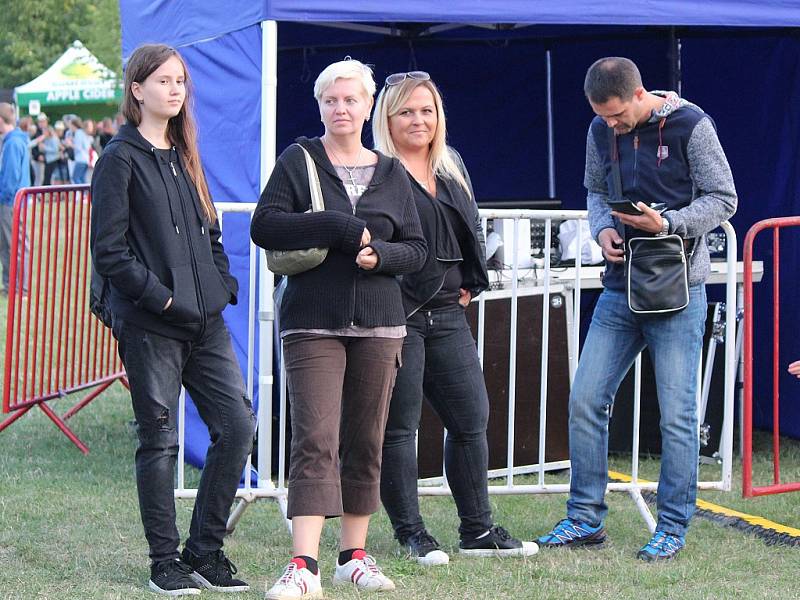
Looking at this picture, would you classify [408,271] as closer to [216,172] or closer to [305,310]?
[305,310]

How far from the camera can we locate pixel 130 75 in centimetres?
414

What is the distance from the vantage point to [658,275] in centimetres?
460

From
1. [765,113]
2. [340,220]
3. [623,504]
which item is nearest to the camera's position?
[340,220]

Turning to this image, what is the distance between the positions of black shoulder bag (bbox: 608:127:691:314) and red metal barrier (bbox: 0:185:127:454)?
3.48m

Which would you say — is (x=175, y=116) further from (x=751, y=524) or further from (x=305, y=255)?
(x=751, y=524)

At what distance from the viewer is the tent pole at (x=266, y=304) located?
528 centimetres

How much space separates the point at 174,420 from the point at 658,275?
5.86ft

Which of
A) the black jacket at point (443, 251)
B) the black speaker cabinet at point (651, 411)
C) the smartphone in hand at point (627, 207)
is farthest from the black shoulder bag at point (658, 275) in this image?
the black speaker cabinet at point (651, 411)

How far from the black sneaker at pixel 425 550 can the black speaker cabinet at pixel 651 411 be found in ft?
7.96

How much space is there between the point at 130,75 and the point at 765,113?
438 centimetres

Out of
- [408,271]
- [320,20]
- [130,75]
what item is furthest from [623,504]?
[130,75]

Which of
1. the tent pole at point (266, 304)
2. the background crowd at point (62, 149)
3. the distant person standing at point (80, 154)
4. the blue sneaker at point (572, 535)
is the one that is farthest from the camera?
the distant person standing at point (80, 154)

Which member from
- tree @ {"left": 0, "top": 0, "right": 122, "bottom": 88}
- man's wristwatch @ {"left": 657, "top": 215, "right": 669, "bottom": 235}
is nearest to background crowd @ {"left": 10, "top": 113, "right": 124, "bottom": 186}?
tree @ {"left": 0, "top": 0, "right": 122, "bottom": 88}

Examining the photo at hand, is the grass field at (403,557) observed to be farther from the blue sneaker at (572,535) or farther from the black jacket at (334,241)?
the black jacket at (334,241)
